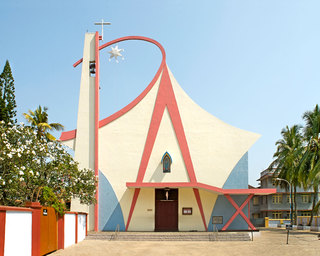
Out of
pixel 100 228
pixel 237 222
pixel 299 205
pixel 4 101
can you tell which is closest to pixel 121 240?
pixel 100 228

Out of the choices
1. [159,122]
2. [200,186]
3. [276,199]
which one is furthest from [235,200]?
[276,199]

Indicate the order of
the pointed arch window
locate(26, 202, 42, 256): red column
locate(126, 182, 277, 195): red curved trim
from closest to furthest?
locate(26, 202, 42, 256): red column, locate(126, 182, 277, 195): red curved trim, the pointed arch window

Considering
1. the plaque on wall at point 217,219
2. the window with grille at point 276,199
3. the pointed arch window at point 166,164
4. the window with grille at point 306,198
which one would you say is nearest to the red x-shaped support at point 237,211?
the plaque on wall at point 217,219

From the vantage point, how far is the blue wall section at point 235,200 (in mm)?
25703

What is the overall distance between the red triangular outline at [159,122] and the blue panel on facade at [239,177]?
7.61 feet

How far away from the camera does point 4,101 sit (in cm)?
3045

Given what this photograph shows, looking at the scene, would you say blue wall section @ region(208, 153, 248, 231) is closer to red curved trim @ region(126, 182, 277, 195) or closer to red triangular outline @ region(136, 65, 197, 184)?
red curved trim @ region(126, 182, 277, 195)

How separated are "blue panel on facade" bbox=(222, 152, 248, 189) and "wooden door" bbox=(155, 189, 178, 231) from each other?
3396mm

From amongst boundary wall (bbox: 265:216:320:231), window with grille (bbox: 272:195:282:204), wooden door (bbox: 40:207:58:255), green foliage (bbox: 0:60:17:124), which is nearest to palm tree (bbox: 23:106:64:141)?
green foliage (bbox: 0:60:17:124)

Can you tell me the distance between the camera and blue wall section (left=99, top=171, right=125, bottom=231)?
25516 mm

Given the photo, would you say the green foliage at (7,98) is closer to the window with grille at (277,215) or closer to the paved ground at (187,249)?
the paved ground at (187,249)

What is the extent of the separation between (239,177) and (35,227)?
15685 millimetres

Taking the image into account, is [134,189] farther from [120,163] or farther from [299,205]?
[299,205]

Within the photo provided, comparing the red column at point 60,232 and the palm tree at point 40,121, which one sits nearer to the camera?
the red column at point 60,232
